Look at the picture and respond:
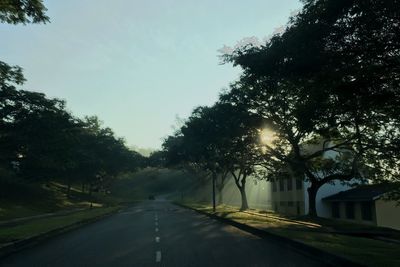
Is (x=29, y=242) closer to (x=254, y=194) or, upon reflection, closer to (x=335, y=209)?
(x=335, y=209)

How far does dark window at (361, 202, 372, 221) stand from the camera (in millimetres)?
45562

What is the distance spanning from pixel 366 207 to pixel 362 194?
1580 millimetres

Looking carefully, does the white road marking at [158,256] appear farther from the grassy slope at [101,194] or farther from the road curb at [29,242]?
the grassy slope at [101,194]

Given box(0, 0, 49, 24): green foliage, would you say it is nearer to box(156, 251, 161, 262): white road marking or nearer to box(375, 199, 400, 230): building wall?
box(156, 251, 161, 262): white road marking

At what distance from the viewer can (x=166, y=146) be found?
85.3m

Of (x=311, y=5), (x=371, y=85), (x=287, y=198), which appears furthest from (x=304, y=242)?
(x=287, y=198)

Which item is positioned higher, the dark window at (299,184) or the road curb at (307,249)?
the dark window at (299,184)

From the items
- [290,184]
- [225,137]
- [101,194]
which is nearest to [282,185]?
[290,184]

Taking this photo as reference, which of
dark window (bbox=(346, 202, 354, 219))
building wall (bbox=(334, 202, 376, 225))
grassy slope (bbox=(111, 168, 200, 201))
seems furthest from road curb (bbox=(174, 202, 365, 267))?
grassy slope (bbox=(111, 168, 200, 201))

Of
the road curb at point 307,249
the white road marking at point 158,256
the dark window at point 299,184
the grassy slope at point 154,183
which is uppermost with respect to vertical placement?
the grassy slope at point 154,183

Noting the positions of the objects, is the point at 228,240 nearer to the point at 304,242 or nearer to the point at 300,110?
the point at 304,242

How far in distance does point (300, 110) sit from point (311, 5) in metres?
3.95

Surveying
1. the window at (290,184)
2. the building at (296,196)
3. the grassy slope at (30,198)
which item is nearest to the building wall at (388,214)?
the building at (296,196)

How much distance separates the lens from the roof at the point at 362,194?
43700mm
